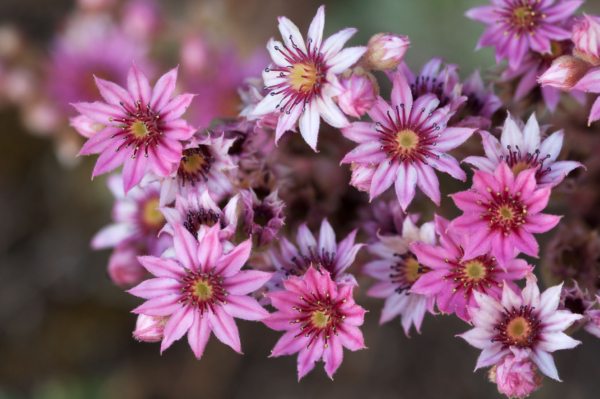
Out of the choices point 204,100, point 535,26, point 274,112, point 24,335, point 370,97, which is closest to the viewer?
point 370,97

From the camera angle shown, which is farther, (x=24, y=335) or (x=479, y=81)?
(x=24, y=335)

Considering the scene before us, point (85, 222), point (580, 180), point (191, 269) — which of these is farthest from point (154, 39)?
point (580, 180)

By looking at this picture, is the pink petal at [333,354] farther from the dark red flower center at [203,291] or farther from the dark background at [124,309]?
the dark background at [124,309]

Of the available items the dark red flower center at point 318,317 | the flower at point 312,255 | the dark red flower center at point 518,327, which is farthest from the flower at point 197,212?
the dark red flower center at point 518,327

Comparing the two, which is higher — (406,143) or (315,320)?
(406,143)

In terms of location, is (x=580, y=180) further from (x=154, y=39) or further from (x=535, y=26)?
(x=154, y=39)

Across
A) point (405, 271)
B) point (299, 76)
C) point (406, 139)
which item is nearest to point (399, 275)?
point (405, 271)

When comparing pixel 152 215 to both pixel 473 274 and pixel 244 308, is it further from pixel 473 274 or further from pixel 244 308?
pixel 473 274
